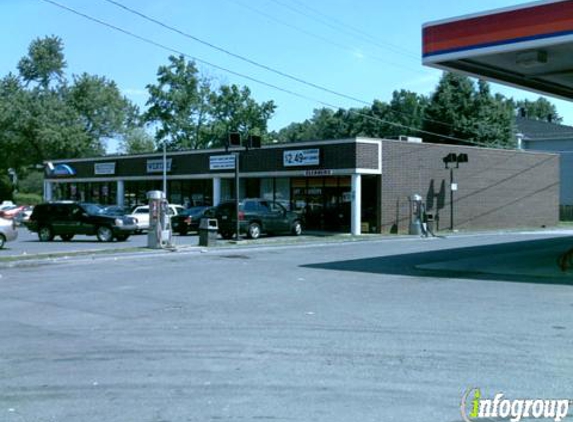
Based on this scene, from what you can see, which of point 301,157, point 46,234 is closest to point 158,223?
point 46,234

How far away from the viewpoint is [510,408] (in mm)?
5645

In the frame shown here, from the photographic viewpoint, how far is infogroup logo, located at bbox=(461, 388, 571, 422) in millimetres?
5465

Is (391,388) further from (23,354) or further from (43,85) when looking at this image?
(43,85)

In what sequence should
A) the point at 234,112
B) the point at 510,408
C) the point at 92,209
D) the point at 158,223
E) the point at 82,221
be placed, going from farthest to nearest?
the point at 234,112 < the point at 92,209 < the point at 82,221 < the point at 158,223 < the point at 510,408

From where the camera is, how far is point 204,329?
358 inches

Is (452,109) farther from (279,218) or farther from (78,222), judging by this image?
(78,222)

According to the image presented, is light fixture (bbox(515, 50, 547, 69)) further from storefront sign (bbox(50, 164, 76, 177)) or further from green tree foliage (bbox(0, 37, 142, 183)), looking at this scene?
green tree foliage (bbox(0, 37, 142, 183))

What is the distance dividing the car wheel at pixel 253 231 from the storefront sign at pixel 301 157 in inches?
231

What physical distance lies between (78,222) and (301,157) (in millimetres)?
11890

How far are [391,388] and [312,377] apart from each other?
0.83 meters

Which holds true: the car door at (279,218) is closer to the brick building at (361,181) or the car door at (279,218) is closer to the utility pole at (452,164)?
the brick building at (361,181)

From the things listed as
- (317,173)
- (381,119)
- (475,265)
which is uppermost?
(381,119)

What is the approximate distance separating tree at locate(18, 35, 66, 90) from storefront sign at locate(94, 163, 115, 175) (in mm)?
38295

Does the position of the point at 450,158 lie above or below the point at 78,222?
above
